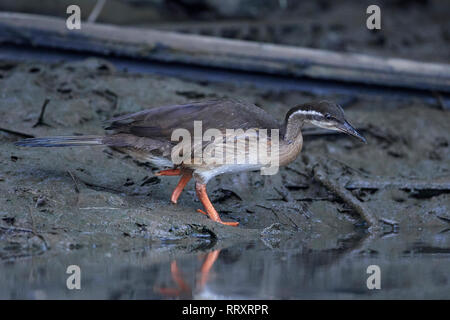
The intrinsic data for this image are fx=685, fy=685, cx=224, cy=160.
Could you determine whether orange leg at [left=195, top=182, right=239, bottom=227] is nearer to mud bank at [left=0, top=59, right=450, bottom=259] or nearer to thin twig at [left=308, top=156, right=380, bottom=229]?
mud bank at [left=0, top=59, right=450, bottom=259]

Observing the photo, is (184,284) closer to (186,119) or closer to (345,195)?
(186,119)

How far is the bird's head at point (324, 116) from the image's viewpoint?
6.42 m

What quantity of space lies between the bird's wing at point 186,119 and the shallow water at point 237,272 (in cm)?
107

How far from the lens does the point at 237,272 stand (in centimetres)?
464

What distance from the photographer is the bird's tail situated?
611cm

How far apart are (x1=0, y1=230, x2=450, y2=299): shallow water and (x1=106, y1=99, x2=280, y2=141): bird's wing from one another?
107 cm

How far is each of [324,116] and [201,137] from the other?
120cm

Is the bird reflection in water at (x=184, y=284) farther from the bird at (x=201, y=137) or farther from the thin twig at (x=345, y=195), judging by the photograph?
the thin twig at (x=345, y=195)

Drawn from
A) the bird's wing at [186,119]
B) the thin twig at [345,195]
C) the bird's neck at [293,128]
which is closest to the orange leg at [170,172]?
the bird's wing at [186,119]

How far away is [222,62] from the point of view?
8.90 metres

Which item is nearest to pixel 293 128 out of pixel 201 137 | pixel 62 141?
pixel 201 137
